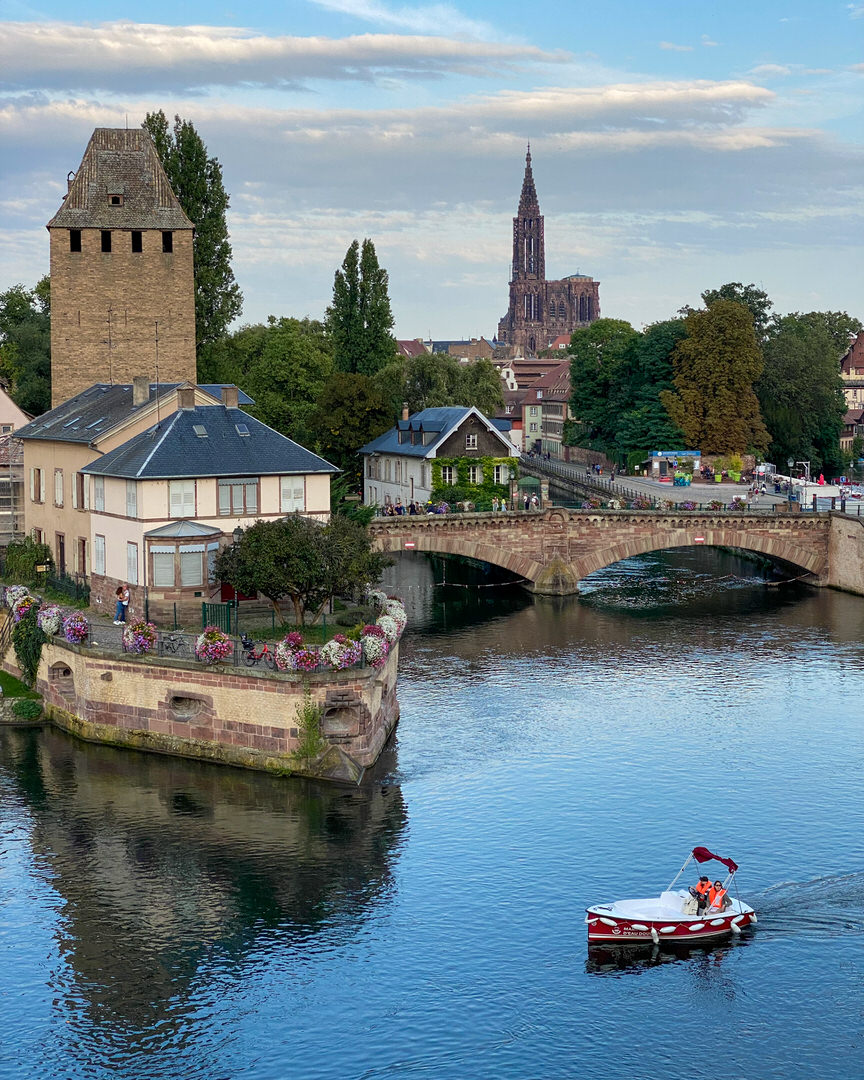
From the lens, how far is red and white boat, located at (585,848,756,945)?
139ft

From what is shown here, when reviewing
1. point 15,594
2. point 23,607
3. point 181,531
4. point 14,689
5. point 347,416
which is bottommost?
point 14,689

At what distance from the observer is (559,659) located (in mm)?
79438

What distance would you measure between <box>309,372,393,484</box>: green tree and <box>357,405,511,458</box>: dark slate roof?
118cm

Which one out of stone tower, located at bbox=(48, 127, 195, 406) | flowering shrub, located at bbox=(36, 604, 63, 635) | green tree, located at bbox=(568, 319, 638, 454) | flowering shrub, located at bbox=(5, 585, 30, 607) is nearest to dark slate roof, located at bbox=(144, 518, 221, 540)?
flowering shrub, located at bbox=(36, 604, 63, 635)

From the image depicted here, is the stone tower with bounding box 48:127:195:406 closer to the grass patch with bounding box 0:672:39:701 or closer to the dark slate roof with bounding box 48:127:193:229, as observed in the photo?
the dark slate roof with bounding box 48:127:193:229

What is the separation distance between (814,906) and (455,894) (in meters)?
10.6

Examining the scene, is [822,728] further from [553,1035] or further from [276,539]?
[553,1035]

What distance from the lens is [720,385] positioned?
141 m

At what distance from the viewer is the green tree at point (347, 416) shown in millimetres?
120250

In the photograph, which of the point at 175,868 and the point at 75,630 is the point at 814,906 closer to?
the point at 175,868

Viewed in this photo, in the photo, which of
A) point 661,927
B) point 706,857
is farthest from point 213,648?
point 661,927

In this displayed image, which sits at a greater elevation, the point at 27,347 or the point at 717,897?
the point at 27,347

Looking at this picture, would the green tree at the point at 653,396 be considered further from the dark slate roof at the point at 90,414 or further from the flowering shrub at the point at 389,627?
the flowering shrub at the point at 389,627

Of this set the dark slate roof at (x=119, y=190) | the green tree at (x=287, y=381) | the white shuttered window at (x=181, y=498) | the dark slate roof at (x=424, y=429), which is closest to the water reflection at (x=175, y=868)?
the white shuttered window at (x=181, y=498)
